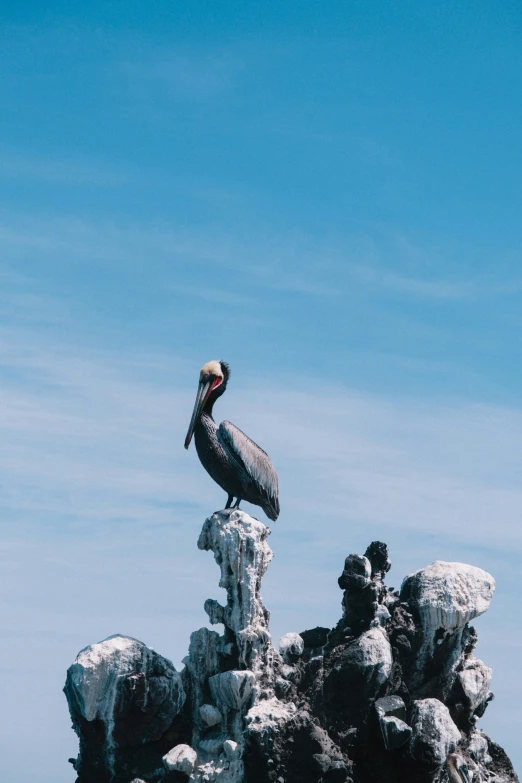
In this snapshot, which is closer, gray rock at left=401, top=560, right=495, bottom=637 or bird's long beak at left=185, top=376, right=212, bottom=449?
gray rock at left=401, top=560, right=495, bottom=637

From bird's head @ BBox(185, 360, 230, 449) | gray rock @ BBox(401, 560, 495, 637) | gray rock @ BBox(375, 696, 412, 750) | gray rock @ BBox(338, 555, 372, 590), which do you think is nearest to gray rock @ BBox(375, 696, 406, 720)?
gray rock @ BBox(375, 696, 412, 750)

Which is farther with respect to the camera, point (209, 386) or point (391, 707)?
point (209, 386)

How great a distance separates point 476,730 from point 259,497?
21.5ft

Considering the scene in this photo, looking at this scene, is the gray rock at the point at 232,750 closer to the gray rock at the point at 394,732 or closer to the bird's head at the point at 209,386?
the gray rock at the point at 394,732

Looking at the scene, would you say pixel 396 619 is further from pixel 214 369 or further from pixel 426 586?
pixel 214 369

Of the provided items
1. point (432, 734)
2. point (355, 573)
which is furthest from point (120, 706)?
point (432, 734)

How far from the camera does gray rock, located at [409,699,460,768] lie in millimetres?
28766

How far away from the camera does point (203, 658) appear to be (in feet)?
98.0

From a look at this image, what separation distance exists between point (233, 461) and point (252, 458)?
40cm

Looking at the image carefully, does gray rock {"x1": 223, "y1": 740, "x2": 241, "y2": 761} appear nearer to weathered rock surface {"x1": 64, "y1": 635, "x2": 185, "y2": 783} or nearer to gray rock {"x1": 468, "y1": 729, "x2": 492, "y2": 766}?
weathered rock surface {"x1": 64, "y1": 635, "x2": 185, "y2": 783}

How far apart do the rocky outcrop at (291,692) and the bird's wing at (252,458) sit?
1156 mm

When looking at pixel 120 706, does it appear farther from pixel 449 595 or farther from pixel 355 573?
pixel 449 595

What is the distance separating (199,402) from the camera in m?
31.8

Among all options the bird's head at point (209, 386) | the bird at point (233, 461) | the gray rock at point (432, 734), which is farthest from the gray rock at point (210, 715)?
the bird's head at point (209, 386)
